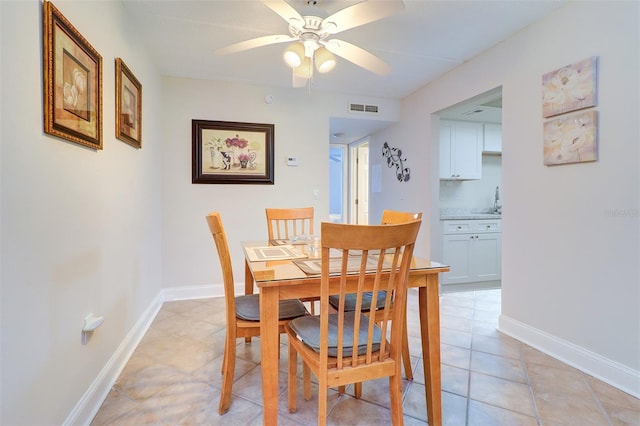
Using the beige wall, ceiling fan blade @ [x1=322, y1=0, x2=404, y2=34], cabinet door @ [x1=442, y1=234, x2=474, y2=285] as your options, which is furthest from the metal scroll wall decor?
ceiling fan blade @ [x1=322, y1=0, x2=404, y2=34]

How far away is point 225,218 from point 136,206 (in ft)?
3.63

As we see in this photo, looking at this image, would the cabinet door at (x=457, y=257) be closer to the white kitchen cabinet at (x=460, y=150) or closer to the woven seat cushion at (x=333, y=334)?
the white kitchen cabinet at (x=460, y=150)

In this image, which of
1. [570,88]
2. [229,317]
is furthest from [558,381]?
[229,317]

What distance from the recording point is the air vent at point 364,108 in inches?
147

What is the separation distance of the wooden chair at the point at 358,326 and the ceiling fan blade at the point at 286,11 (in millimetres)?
1180

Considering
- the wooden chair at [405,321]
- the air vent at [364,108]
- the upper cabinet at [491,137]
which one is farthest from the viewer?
the upper cabinet at [491,137]

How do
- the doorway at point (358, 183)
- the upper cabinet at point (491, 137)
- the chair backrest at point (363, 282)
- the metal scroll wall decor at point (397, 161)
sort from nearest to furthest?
the chair backrest at point (363, 282)
the metal scroll wall decor at point (397, 161)
the upper cabinet at point (491, 137)
the doorway at point (358, 183)

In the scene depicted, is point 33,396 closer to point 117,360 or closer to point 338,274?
point 117,360

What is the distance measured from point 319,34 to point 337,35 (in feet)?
2.32

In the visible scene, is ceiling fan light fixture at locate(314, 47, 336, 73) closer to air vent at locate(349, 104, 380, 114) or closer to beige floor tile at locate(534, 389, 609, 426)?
air vent at locate(349, 104, 380, 114)

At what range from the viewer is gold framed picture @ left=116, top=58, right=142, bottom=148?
1.90m

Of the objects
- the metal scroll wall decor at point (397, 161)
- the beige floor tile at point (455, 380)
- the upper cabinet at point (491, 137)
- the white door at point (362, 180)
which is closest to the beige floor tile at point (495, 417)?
the beige floor tile at point (455, 380)

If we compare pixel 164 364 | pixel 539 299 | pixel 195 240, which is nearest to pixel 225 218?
pixel 195 240

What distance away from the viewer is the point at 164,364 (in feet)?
6.42
